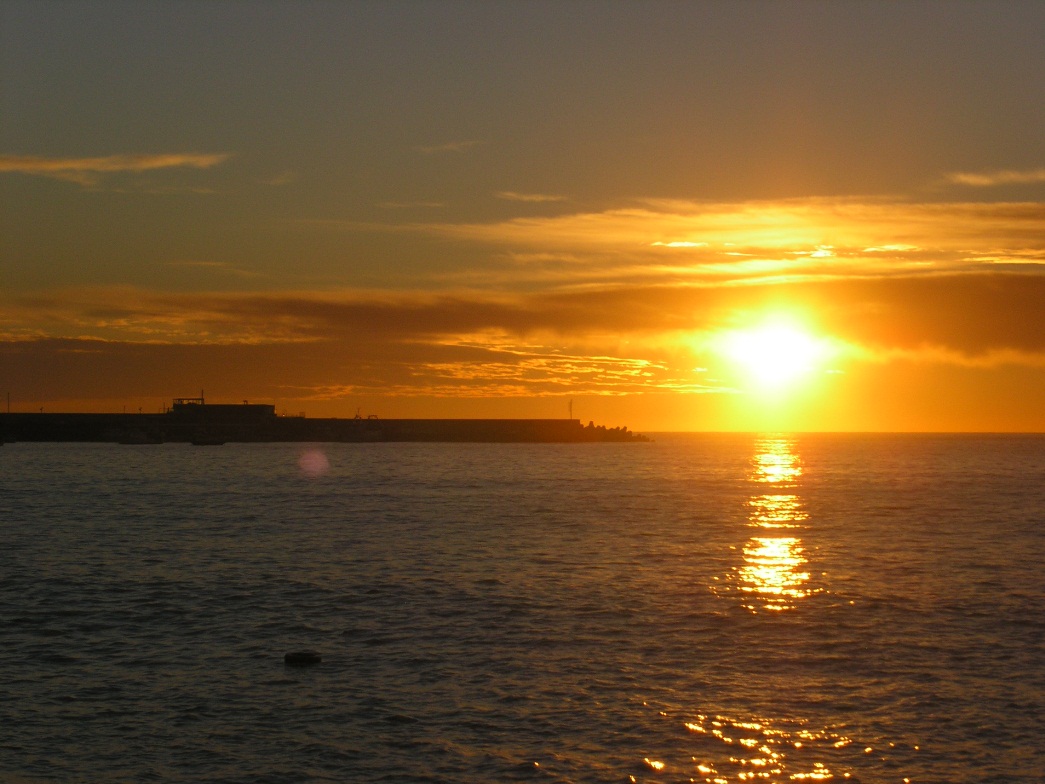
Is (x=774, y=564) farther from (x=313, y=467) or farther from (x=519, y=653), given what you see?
(x=313, y=467)

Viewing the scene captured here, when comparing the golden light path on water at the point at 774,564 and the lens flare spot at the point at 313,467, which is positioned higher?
the golden light path on water at the point at 774,564

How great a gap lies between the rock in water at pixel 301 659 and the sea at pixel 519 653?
352 millimetres

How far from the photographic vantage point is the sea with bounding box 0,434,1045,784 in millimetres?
19797

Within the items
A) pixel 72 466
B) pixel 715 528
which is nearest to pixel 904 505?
pixel 715 528

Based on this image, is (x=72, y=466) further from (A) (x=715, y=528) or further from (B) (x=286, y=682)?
(B) (x=286, y=682)

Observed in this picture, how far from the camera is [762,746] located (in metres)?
20.2

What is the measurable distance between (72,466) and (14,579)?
11968cm

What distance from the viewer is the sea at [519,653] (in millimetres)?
19797

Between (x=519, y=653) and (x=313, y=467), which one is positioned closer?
(x=519, y=653)

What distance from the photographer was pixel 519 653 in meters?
28.0

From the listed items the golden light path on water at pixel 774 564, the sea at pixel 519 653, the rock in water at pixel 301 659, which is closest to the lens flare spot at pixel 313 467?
the golden light path on water at pixel 774 564

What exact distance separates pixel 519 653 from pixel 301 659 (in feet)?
18.9

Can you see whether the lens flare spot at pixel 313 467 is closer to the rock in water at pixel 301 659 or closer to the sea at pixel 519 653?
the sea at pixel 519 653

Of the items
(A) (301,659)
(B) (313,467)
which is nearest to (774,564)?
(A) (301,659)
